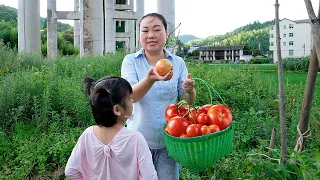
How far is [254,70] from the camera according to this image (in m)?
7.61

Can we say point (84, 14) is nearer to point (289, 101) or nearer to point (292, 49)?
point (289, 101)

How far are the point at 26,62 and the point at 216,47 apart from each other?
70.8 metres

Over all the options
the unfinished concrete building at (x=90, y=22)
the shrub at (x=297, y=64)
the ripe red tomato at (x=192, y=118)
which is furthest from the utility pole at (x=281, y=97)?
the shrub at (x=297, y=64)

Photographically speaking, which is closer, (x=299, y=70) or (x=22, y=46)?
(x=22, y=46)

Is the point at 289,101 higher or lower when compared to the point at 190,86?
lower

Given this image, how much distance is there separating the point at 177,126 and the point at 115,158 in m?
0.37

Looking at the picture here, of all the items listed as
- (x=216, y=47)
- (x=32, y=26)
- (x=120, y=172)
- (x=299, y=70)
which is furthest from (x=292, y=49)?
(x=120, y=172)

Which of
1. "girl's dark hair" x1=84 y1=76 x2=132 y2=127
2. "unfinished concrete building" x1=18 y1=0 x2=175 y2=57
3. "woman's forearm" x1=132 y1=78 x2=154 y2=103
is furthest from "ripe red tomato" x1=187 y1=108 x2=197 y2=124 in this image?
"unfinished concrete building" x1=18 y1=0 x2=175 y2=57

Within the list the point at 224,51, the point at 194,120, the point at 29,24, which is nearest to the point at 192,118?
the point at 194,120

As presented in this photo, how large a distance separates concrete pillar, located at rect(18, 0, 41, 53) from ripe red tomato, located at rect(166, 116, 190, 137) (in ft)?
46.7

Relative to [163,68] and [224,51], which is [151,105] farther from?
[224,51]

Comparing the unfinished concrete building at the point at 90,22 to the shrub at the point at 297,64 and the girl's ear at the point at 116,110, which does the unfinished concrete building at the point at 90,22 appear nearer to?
the girl's ear at the point at 116,110

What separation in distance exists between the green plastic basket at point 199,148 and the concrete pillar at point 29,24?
1433 centimetres

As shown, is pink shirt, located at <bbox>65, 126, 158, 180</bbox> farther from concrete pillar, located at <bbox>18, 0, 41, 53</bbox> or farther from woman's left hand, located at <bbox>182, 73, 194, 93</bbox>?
concrete pillar, located at <bbox>18, 0, 41, 53</bbox>
